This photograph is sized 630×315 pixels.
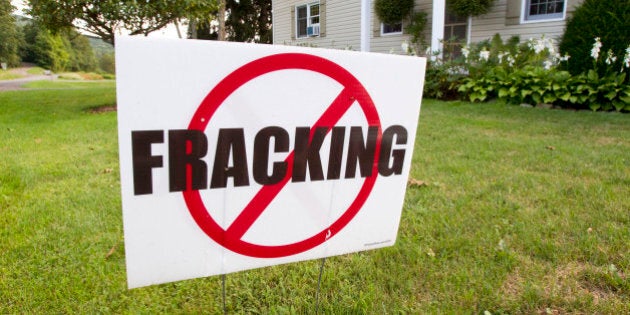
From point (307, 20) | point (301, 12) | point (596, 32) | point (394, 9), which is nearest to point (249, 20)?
point (301, 12)

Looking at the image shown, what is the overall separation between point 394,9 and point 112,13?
871 centimetres

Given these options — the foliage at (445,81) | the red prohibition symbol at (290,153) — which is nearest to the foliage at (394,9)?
the foliage at (445,81)

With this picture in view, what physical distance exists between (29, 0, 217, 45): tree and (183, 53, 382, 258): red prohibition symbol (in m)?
7.48

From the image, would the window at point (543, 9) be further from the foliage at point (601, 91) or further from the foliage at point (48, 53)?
the foliage at point (48, 53)

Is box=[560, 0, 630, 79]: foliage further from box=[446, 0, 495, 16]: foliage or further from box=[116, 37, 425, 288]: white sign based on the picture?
box=[116, 37, 425, 288]: white sign

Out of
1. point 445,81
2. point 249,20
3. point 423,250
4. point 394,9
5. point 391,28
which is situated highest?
point 249,20

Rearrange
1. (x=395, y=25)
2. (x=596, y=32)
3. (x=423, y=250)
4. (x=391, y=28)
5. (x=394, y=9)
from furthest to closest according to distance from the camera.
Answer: (x=391, y=28) < (x=395, y=25) < (x=394, y=9) < (x=596, y=32) < (x=423, y=250)

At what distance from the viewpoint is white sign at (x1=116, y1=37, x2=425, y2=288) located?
3.73 ft

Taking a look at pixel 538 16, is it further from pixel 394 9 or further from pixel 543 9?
pixel 394 9

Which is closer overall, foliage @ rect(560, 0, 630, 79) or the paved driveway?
foliage @ rect(560, 0, 630, 79)

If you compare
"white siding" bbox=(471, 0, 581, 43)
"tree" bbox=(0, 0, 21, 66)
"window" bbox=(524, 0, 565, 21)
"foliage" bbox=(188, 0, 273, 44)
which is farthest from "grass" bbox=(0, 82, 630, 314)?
"tree" bbox=(0, 0, 21, 66)

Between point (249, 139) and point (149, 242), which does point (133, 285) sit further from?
point (249, 139)

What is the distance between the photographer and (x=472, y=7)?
11594mm

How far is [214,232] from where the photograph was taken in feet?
4.26
